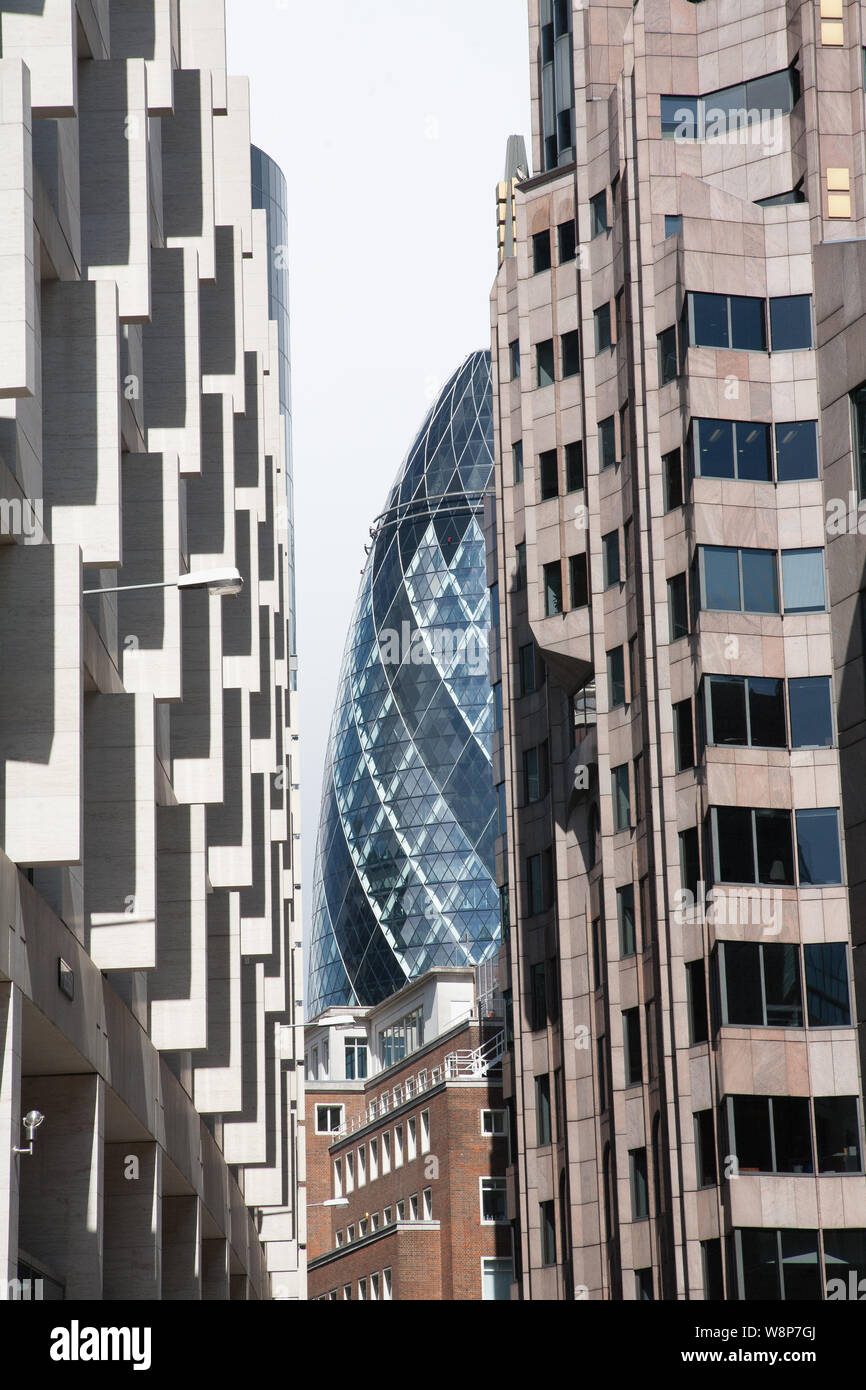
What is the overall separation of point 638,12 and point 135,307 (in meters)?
42.2

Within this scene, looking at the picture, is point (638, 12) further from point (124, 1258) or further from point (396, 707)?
point (396, 707)

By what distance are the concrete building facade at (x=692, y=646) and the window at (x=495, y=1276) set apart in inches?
1081

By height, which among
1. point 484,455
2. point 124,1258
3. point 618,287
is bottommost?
point 124,1258

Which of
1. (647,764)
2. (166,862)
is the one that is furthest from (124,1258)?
(647,764)

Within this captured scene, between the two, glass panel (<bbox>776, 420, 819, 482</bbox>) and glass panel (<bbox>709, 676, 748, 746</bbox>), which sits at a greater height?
glass panel (<bbox>776, 420, 819, 482</bbox>)

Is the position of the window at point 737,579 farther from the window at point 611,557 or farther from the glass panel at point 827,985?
the glass panel at point 827,985

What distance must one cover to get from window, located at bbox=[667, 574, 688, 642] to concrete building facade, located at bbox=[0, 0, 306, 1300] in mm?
19561

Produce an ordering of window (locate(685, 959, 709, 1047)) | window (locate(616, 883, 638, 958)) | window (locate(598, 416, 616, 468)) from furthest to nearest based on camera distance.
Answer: window (locate(598, 416, 616, 468)) → window (locate(616, 883, 638, 958)) → window (locate(685, 959, 709, 1047))

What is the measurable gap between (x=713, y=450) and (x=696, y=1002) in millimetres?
14895

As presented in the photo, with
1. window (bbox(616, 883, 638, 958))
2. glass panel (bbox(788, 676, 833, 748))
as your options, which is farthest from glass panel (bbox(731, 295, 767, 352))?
window (bbox(616, 883, 638, 958))

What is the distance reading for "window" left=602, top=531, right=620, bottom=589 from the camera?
2376 inches

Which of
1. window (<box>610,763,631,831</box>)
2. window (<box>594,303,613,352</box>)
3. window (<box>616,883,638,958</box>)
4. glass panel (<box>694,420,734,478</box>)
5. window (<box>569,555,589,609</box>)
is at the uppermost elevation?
window (<box>594,303,613,352</box>)

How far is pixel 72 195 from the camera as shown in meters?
20.8

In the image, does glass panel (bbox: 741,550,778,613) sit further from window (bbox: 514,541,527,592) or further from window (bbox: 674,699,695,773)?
window (bbox: 514,541,527,592)
